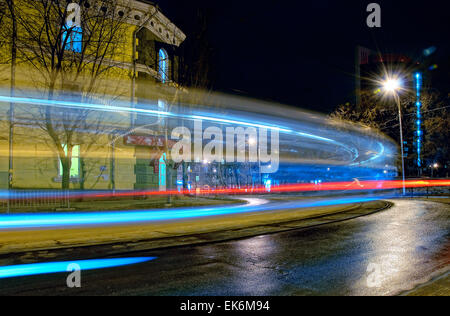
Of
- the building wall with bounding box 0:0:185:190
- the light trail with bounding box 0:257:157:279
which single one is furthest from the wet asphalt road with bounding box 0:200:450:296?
the building wall with bounding box 0:0:185:190

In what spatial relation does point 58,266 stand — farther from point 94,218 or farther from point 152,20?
point 152,20

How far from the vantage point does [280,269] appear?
21.3 ft

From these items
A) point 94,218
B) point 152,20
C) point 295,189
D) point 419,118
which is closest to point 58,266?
point 94,218

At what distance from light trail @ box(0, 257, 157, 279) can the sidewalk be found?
25.7 inches

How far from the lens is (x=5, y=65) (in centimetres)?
1950

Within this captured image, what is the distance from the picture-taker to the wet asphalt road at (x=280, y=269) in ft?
17.6

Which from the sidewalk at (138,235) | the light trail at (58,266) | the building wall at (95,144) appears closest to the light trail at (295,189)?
the building wall at (95,144)

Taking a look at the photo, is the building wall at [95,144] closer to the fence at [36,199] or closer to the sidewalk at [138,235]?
the fence at [36,199]

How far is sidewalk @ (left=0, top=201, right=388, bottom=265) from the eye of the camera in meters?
8.62

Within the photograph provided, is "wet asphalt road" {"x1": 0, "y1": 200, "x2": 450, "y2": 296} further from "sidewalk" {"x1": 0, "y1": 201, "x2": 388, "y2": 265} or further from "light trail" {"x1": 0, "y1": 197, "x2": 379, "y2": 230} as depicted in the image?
"light trail" {"x1": 0, "y1": 197, "x2": 379, "y2": 230}

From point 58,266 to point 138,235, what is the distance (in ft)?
12.0

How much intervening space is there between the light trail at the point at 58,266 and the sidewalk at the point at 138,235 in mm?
653
